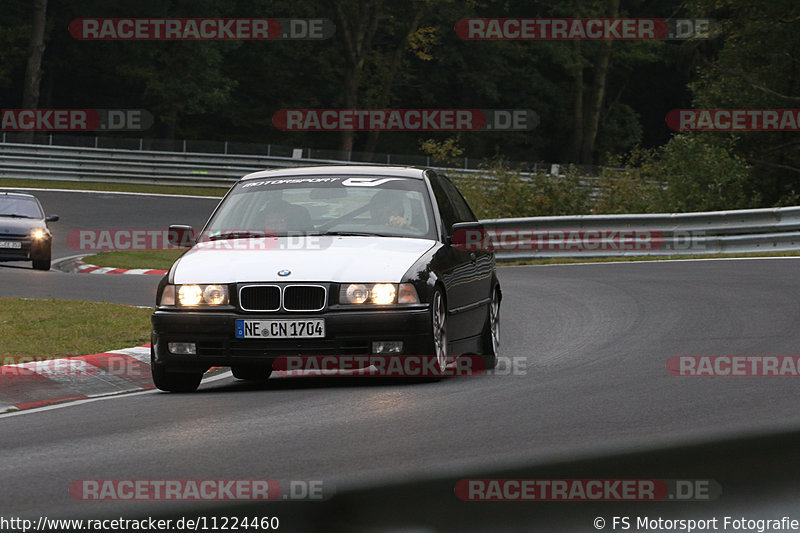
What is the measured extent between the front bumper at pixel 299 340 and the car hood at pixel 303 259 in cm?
23

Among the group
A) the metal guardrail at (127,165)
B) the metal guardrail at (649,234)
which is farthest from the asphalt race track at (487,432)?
the metal guardrail at (127,165)

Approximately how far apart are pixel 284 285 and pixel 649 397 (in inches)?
92.3

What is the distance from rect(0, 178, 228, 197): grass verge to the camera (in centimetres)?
4362

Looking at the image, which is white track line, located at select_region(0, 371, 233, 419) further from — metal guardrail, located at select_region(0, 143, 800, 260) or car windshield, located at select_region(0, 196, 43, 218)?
car windshield, located at select_region(0, 196, 43, 218)

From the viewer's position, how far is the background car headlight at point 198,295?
8.32 m

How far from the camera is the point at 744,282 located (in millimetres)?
15531

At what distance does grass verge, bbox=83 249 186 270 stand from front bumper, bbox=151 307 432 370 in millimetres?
14833

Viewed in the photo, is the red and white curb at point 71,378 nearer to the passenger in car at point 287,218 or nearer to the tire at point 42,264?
the passenger in car at point 287,218

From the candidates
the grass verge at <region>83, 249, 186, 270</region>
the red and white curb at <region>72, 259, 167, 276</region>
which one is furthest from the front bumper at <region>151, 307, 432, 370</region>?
the grass verge at <region>83, 249, 186, 270</region>

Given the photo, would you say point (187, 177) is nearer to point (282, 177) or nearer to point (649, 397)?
point (282, 177)

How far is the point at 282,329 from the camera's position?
819 cm

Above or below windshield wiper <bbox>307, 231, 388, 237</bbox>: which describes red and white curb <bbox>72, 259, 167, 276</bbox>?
below

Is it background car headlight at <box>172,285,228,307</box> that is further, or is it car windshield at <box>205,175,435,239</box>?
car windshield at <box>205,175,435,239</box>

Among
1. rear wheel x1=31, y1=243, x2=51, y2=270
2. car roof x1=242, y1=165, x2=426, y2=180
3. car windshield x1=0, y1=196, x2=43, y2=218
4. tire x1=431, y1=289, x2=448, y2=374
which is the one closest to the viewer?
tire x1=431, y1=289, x2=448, y2=374
